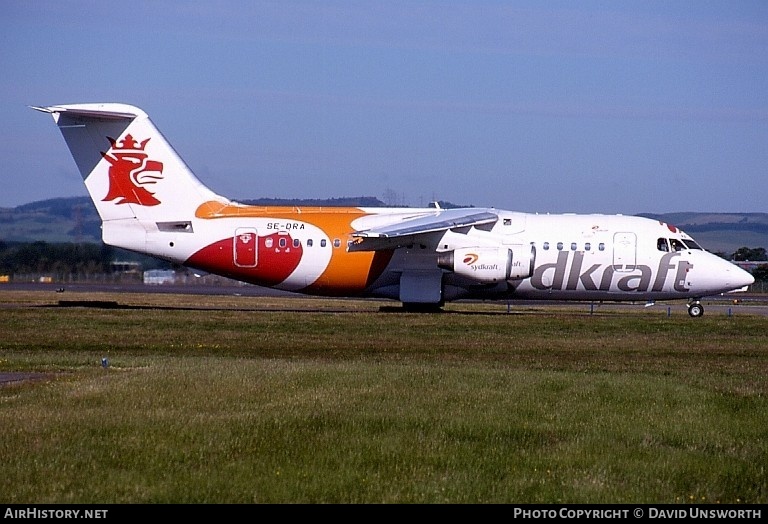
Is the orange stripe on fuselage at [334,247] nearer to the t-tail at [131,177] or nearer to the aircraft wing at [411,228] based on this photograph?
the aircraft wing at [411,228]

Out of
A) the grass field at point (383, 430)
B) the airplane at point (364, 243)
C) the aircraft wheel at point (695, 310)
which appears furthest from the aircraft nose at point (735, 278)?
the grass field at point (383, 430)

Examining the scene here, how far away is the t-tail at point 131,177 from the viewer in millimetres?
35094

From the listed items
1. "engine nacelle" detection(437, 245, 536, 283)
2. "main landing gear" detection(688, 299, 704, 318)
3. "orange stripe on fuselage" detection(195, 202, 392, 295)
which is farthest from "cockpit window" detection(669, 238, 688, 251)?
"orange stripe on fuselage" detection(195, 202, 392, 295)

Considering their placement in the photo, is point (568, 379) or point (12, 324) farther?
point (12, 324)

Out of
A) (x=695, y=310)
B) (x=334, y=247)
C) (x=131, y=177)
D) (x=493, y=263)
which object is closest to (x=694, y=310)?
(x=695, y=310)

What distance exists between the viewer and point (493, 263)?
35.4 meters

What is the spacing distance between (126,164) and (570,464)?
88.1 feet

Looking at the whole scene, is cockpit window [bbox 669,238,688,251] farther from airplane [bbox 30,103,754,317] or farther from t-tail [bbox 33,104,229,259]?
t-tail [bbox 33,104,229,259]

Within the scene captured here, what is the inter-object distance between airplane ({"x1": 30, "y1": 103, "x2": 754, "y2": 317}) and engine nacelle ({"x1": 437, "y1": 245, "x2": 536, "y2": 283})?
33mm

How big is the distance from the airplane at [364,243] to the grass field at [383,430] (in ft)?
42.8

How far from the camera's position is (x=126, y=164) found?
35.5 metres

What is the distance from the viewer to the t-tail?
35.1 meters

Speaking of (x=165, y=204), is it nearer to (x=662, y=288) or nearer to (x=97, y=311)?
(x=97, y=311)

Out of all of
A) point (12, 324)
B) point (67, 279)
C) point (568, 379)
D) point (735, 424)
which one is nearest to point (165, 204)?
point (12, 324)
